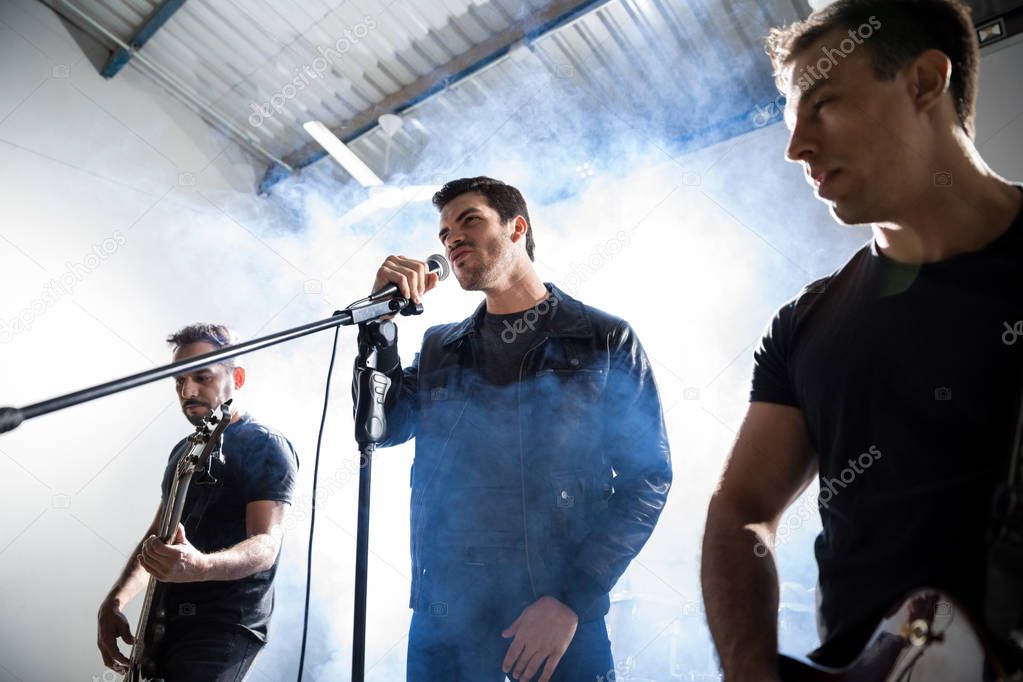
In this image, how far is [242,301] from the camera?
5.21 meters

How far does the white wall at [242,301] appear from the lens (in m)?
3.71

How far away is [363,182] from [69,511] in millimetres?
2830

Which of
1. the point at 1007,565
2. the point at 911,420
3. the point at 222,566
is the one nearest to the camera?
the point at 1007,565

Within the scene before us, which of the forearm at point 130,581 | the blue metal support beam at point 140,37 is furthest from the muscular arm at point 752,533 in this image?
the blue metal support beam at point 140,37

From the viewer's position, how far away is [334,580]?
4.80 meters

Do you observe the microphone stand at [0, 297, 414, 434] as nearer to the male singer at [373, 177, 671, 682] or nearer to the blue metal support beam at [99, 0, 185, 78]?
the male singer at [373, 177, 671, 682]

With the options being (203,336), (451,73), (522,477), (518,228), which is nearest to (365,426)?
(522,477)

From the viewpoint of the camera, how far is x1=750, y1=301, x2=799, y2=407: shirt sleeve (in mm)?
1343

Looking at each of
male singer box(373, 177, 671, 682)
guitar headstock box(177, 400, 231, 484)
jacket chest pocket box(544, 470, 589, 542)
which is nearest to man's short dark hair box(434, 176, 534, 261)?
male singer box(373, 177, 671, 682)

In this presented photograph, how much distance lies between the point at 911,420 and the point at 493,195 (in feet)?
5.43

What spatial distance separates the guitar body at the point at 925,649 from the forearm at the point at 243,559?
1.83m

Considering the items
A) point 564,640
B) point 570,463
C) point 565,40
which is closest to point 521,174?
point 565,40

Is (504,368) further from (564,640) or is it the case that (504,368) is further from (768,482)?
(768,482)

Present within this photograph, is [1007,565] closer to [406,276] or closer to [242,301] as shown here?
[406,276]
